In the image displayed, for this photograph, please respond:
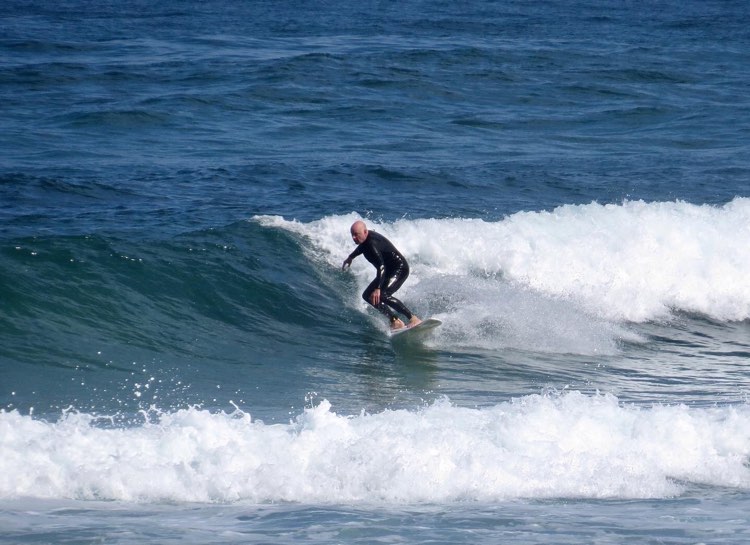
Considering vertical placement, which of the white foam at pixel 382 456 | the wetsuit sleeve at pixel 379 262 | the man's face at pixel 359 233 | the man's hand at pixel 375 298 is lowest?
the white foam at pixel 382 456

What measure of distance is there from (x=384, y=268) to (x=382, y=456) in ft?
16.3

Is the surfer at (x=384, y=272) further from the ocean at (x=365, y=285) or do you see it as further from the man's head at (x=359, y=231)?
Result: the ocean at (x=365, y=285)

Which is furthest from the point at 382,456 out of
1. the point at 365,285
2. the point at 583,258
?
the point at 583,258

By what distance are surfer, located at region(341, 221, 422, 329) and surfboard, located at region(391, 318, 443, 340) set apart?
0.06 m

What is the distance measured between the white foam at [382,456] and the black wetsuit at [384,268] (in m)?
3.92

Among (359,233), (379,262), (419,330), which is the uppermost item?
(359,233)

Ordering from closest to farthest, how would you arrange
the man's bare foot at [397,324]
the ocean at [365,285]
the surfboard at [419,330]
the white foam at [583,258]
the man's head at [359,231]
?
the ocean at [365,285], the man's head at [359,231], the surfboard at [419,330], the man's bare foot at [397,324], the white foam at [583,258]

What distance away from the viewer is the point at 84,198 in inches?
624

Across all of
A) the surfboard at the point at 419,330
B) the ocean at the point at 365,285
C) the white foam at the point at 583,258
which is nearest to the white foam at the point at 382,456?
the ocean at the point at 365,285

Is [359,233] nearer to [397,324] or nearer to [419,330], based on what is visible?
[397,324]

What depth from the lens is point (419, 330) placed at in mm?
12047

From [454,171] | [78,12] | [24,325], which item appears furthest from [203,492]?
[78,12]

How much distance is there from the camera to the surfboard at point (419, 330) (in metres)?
12.0

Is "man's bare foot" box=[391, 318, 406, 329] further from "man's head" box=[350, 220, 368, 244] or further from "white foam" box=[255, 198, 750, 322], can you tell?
"white foam" box=[255, 198, 750, 322]
